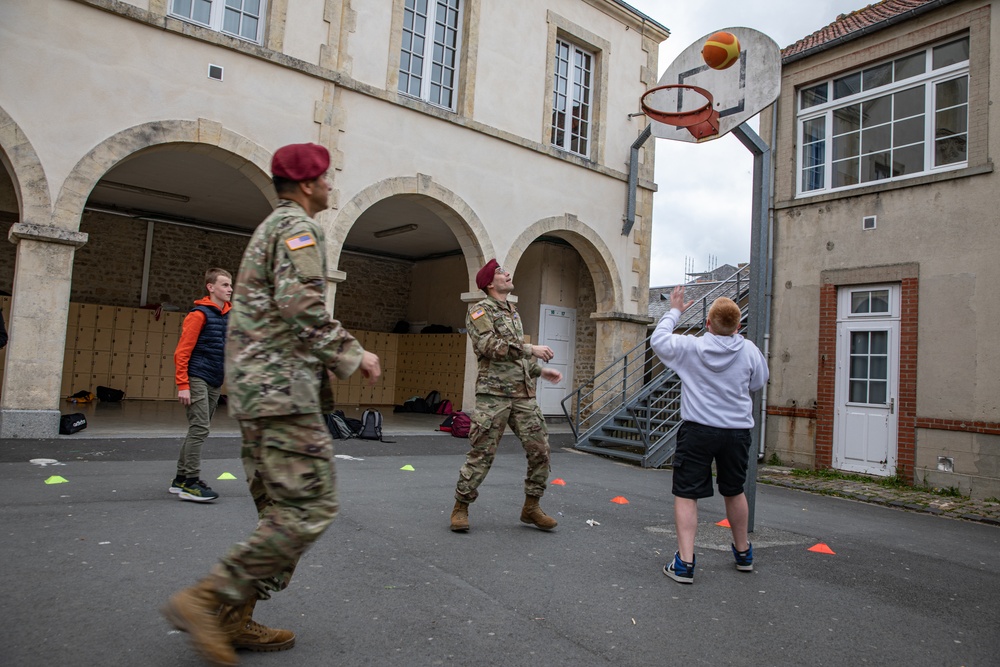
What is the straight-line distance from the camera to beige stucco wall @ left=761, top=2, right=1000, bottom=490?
9.17m

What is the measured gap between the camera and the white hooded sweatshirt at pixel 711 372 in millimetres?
4156

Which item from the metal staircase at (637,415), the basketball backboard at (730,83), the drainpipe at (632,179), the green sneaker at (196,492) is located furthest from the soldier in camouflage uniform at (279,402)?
the drainpipe at (632,179)

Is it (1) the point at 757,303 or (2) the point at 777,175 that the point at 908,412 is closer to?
(2) the point at 777,175

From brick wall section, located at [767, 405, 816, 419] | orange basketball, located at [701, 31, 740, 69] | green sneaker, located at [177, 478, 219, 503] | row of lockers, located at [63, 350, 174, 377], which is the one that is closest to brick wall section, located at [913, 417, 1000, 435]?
brick wall section, located at [767, 405, 816, 419]

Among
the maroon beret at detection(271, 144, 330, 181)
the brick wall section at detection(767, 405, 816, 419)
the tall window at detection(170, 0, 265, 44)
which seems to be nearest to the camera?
the maroon beret at detection(271, 144, 330, 181)

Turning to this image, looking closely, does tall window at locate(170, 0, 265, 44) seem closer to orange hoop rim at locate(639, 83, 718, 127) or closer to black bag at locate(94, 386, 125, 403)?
orange hoop rim at locate(639, 83, 718, 127)

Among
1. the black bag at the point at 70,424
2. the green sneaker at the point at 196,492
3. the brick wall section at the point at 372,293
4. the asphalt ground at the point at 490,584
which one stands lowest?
the asphalt ground at the point at 490,584

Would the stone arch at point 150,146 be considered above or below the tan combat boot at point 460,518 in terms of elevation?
above

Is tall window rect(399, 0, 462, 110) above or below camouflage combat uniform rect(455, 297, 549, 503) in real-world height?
above

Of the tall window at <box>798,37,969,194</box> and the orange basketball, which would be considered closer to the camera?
the orange basketball

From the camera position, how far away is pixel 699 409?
4.18m

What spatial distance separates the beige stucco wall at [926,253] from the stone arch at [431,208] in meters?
4.86

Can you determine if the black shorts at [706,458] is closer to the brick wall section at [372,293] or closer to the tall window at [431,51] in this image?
the tall window at [431,51]

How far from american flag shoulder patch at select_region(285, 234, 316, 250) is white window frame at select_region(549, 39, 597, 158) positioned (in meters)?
11.6
